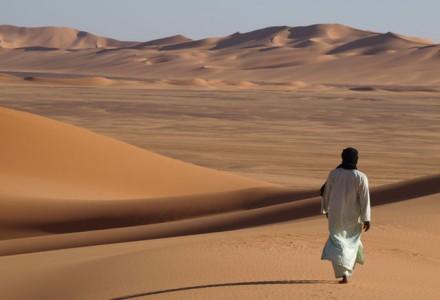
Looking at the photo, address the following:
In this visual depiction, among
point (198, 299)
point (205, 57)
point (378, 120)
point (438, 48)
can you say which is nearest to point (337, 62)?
point (438, 48)

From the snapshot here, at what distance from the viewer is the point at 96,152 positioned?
2175cm

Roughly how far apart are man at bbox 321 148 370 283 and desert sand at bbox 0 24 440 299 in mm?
225

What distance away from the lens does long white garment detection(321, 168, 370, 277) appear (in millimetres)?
7145

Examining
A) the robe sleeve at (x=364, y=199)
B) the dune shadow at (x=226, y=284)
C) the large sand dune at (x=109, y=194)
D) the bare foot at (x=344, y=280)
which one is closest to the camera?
the dune shadow at (x=226, y=284)

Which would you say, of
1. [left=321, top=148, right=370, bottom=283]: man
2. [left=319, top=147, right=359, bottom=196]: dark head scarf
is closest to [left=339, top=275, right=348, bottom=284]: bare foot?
[left=321, top=148, right=370, bottom=283]: man

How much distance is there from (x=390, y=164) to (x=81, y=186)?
1003cm

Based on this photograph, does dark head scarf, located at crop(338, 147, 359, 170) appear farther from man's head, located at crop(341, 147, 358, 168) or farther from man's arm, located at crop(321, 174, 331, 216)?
man's arm, located at crop(321, 174, 331, 216)

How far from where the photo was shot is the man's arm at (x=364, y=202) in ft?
23.4

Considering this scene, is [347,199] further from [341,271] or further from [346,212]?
[341,271]

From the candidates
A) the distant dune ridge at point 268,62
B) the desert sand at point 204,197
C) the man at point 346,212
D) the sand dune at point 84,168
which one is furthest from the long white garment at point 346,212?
the distant dune ridge at point 268,62

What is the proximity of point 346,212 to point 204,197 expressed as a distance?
1012cm

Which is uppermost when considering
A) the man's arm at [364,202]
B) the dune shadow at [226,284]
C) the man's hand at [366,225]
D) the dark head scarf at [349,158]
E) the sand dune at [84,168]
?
the dark head scarf at [349,158]

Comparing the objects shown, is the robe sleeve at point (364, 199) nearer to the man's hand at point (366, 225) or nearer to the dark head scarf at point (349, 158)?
the man's hand at point (366, 225)

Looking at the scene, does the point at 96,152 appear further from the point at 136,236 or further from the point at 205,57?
the point at 205,57
